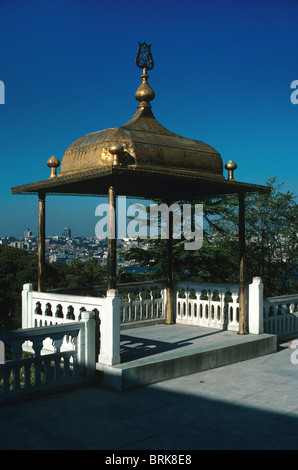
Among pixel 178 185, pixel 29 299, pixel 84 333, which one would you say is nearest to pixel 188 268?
pixel 178 185

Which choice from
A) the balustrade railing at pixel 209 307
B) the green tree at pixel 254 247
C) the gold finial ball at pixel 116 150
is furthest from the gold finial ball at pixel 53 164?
the green tree at pixel 254 247

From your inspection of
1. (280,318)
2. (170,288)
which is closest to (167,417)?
(280,318)

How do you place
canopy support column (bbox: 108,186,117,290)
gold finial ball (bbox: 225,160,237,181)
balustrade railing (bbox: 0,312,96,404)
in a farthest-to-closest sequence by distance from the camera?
1. gold finial ball (bbox: 225,160,237,181)
2. canopy support column (bbox: 108,186,117,290)
3. balustrade railing (bbox: 0,312,96,404)

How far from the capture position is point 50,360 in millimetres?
6695

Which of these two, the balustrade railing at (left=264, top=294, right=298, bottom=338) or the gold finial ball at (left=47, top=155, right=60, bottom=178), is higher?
the gold finial ball at (left=47, top=155, right=60, bottom=178)

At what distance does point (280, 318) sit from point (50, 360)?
231 inches

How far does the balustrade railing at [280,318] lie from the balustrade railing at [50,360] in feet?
14.9

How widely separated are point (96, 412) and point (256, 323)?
4635 mm

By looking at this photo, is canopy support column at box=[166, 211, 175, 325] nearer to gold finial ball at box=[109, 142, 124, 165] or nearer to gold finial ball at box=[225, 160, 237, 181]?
gold finial ball at box=[225, 160, 237, 181]

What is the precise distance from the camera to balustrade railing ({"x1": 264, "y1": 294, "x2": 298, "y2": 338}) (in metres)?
10.4

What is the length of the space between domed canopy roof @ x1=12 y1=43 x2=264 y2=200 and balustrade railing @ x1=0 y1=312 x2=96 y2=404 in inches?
92.2

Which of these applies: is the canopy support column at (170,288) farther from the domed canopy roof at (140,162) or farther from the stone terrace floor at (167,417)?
the stone terrace floor at (167,417)

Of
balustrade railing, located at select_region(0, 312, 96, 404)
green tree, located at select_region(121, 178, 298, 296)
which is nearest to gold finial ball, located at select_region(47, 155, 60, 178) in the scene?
balustrade railing, located at select_region(0, 312, 96, 404)
